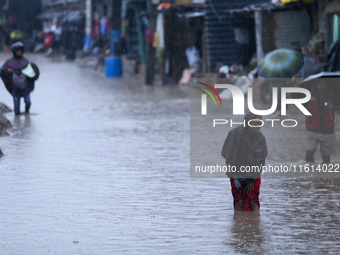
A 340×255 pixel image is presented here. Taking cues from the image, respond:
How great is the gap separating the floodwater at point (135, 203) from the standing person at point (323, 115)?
0.90 metres

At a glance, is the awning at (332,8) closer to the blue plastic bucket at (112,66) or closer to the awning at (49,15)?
the blue plastic bucket at (112,66)

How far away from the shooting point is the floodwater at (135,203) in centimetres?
525

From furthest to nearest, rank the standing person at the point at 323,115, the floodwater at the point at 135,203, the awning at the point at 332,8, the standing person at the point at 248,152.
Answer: the awning at the point at 332,8 < the standing person at the point at 323,115 < the standing person at the point at 248,152 < the floodwater at the point at 135,203

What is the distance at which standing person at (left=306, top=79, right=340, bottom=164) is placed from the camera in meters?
8.54

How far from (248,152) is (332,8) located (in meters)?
9.99

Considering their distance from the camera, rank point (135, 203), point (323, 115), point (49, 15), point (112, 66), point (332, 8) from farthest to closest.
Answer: point (49, 15) → point (112, 66) → point (332, 8) → point (323, 115) → point (135, 203)

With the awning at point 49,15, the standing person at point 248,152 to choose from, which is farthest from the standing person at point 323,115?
the awning at point 49,15

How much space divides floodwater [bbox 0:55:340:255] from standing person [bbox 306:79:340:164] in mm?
901

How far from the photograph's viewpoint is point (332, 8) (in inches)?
601

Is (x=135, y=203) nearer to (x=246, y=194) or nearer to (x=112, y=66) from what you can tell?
(x=246, y=194)

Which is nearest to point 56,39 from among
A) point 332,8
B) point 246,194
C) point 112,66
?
point 112,66

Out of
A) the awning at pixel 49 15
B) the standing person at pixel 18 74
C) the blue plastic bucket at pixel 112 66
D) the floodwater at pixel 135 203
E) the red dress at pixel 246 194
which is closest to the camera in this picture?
the floodwater at pixel 135 203

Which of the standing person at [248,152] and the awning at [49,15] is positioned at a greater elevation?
the awning at [49,15]

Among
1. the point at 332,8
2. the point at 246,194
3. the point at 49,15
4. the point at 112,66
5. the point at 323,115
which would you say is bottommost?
the point at 112,66
